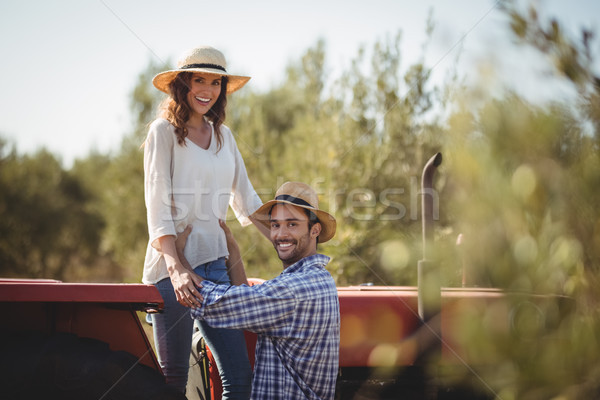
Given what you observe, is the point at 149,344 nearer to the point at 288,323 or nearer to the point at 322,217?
the point at 288,323

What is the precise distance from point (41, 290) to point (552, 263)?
173cm

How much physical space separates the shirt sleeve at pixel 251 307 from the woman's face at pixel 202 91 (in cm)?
87

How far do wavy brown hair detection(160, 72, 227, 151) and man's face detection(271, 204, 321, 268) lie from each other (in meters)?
0.52

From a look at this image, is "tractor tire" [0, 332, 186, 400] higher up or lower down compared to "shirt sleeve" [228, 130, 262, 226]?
lower down

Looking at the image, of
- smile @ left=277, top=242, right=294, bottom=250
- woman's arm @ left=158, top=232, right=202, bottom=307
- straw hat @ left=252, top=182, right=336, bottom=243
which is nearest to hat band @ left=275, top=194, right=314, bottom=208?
straw hat @ left=252, top=182, right=336, bottom=243

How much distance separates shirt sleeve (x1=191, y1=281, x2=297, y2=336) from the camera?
2.01 metres

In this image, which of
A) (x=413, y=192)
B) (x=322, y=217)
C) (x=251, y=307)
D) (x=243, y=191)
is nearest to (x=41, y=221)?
(x=413, y=192)

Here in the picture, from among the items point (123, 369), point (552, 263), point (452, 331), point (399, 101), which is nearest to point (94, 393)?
point (123, 369)

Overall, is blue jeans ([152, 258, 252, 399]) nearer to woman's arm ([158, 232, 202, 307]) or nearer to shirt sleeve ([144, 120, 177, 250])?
woman's arm ([158, 232, 202, 307])

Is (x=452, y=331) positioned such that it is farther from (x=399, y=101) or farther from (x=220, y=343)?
(x=399, y=101)

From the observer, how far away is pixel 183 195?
2.43 metres

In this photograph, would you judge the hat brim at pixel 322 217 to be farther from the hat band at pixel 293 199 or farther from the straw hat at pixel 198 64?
the straw hat at pixel 198 64

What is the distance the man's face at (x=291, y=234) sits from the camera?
7.47 feet

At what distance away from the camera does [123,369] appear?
2193 mm
